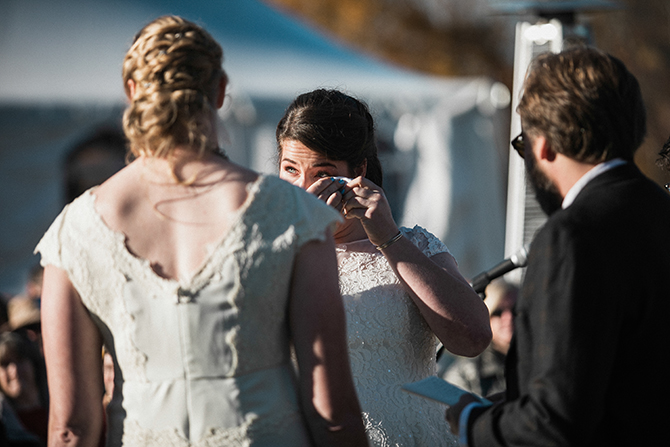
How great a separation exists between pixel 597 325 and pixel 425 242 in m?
0.87

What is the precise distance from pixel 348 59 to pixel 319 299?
6213 millimetres

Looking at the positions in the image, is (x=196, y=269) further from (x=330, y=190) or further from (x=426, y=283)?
(x=426, y=283)

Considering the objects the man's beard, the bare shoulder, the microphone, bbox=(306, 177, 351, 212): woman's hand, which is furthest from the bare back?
the microphone

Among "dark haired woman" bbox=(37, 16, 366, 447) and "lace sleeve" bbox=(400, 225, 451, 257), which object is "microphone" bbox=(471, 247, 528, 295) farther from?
"dark haired woman" bbox=(37, 16, 366, 447)

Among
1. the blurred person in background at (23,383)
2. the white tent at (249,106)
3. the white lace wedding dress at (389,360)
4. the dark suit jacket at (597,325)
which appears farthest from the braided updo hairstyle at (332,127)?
the white tent at (249,106)

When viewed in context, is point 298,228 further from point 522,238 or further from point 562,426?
point 522,238

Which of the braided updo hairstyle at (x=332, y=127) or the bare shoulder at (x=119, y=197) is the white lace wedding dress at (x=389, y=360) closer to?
the braided updo hairstyle at (x=332, y=127)

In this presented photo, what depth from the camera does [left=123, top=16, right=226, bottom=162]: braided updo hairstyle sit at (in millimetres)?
1348

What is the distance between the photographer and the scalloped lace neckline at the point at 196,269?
52.7 inches

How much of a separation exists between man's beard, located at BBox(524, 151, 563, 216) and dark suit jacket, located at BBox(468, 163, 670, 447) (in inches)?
3.5

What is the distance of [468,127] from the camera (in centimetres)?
713

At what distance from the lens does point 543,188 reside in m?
1.42

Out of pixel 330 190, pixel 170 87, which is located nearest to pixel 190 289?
pixel 170 87

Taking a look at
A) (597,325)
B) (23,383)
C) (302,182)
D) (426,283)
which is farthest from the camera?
(23,383)
